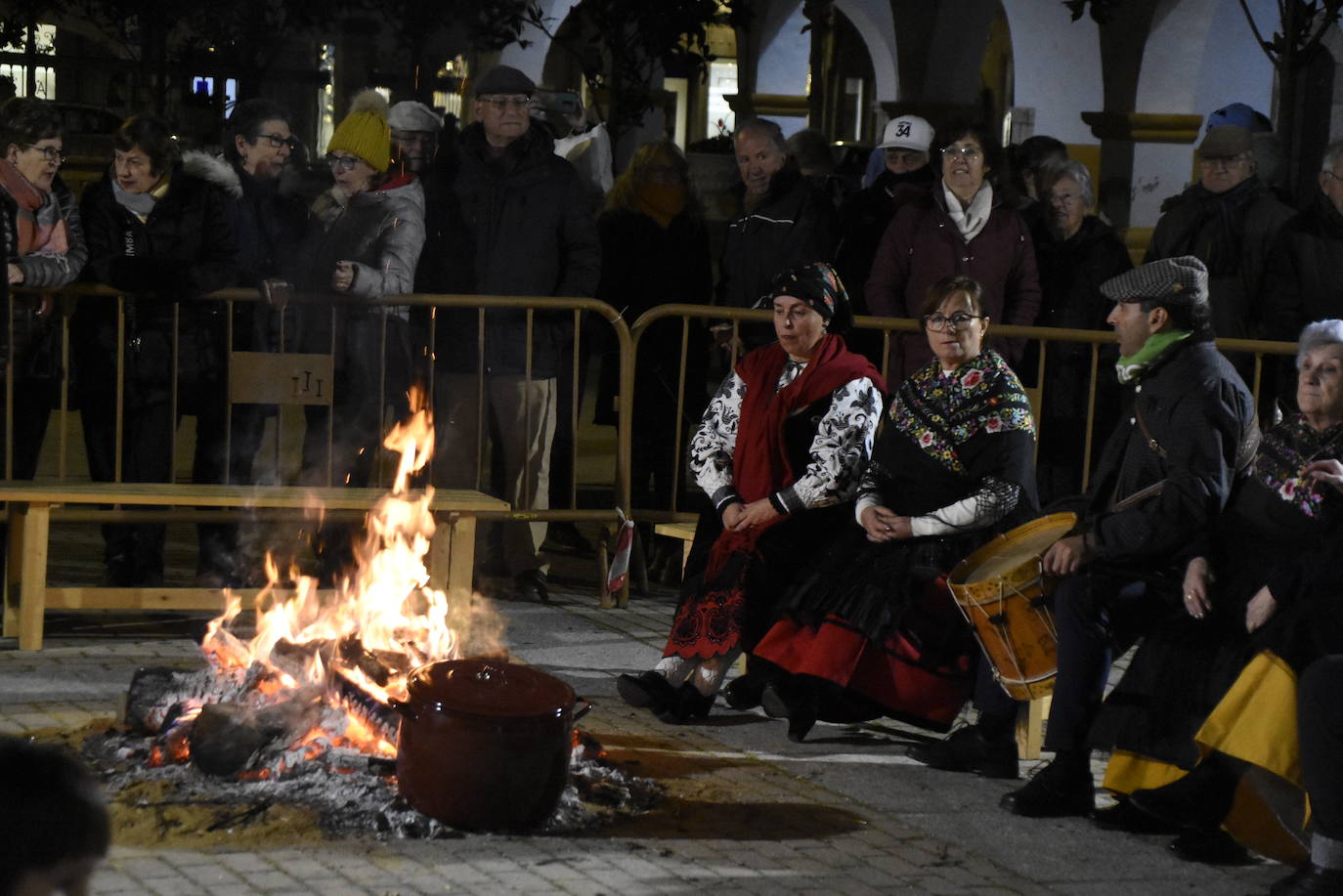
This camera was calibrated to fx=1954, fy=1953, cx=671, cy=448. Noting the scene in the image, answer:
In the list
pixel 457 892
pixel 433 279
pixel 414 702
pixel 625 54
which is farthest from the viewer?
pixel 625 54

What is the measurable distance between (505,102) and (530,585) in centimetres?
234

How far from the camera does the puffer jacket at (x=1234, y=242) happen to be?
964cm

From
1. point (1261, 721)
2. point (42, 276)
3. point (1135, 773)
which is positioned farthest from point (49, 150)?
point (1261, 721)

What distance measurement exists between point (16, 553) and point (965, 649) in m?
3.92

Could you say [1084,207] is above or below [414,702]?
above

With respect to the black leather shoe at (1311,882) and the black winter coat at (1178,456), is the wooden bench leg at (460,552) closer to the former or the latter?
the black winter coat at (1178,456)

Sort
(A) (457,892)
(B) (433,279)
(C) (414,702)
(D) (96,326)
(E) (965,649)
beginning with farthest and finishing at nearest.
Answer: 1. (B) (433,279)
2. (D) (96,326)
3. (E) (965,649)
4. (C) (414,702)
5. (A) (457,892)

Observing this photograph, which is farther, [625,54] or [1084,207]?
[625,54]

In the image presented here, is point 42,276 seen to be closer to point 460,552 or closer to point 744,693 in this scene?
point 460,552

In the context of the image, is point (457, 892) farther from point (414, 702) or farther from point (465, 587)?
point (465, 587)

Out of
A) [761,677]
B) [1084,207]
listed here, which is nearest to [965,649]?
[761,677]

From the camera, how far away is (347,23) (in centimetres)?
1970

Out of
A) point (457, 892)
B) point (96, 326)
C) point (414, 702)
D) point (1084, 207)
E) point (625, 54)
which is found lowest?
point (457, 892)

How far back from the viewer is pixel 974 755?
676 cm
